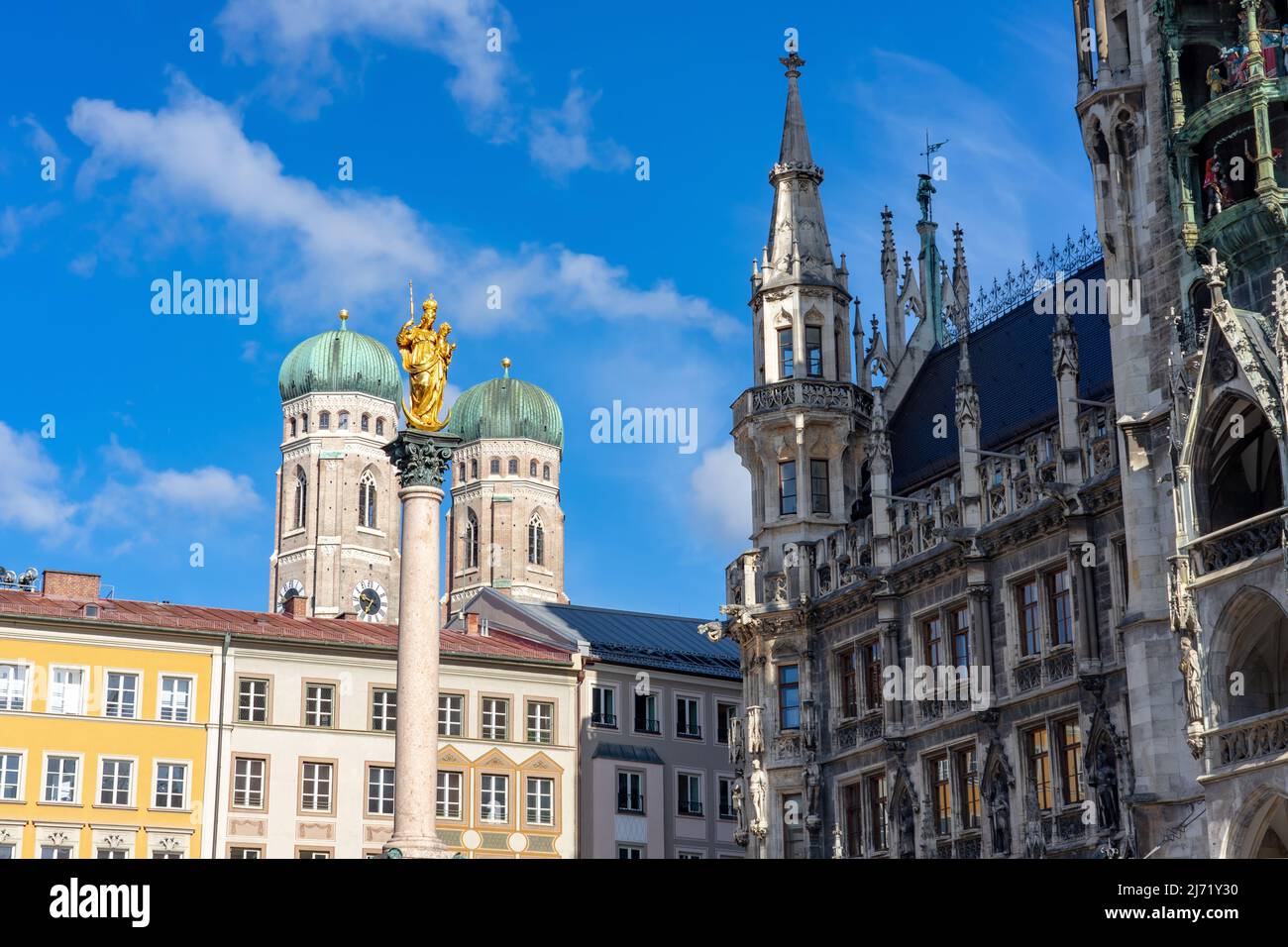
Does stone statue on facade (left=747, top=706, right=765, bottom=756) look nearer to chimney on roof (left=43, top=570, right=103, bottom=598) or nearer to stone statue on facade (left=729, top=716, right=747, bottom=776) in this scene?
stone statue on facade (left=729, top=716, right=747, bottom=776)

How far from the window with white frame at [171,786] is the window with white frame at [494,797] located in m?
11.4

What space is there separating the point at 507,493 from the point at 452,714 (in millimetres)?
103516

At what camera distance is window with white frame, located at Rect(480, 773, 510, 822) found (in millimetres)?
73812

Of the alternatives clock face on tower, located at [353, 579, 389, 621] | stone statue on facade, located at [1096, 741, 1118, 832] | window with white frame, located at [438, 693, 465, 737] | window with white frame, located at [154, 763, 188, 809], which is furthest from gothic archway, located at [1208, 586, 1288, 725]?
clock face on tower, located at [353, 579, 389, 621]

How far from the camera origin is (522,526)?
176 m

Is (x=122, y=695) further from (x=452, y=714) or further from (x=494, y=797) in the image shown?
(x=494, y=797)

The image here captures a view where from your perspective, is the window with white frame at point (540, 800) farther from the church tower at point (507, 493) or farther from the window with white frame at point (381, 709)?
the church tower at point (507, 493)

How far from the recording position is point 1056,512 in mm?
47250

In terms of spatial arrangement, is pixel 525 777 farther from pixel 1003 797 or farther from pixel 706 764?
pixel 1003 797

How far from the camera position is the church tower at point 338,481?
17200 centimetres

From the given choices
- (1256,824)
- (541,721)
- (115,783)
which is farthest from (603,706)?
(1256,824)

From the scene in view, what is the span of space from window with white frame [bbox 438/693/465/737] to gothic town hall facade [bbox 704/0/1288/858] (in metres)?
18.0

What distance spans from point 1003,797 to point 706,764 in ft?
107
